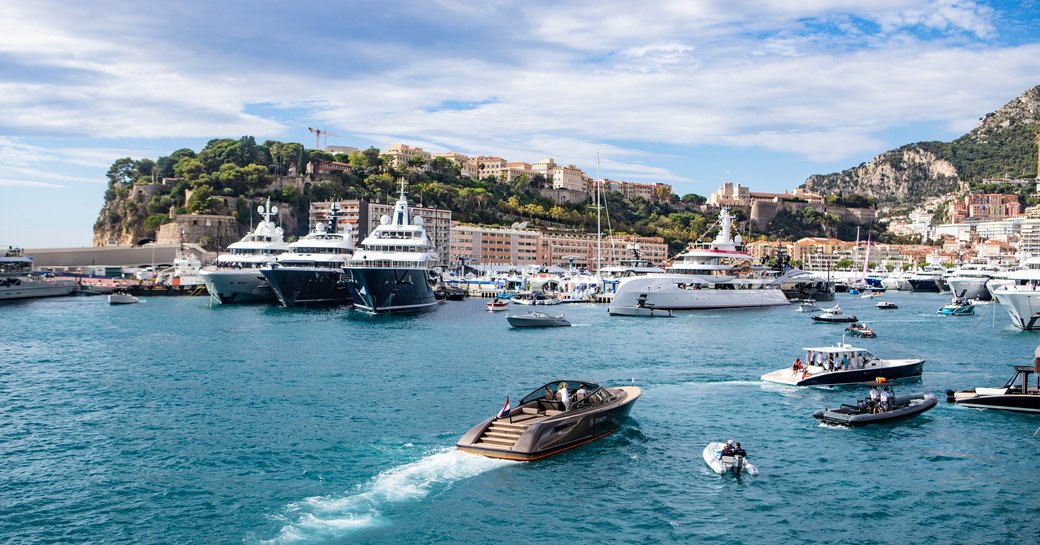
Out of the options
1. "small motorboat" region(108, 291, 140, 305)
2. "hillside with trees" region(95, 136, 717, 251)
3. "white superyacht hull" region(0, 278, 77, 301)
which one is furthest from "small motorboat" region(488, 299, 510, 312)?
"hillside with trees" region(95, 136, 717, 251)

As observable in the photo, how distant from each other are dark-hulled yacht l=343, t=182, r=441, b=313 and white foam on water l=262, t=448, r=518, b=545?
178 feet

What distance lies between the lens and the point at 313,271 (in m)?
86.3

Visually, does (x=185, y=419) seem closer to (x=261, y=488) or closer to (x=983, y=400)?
(x=261, y=488)

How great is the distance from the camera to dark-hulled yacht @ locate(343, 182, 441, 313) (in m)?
78.3

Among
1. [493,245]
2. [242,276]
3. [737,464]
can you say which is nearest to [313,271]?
[242,276]

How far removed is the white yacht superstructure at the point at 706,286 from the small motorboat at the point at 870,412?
5399 centimetres

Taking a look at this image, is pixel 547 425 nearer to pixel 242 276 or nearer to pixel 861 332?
pixel 861 332

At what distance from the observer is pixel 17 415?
31.4 m

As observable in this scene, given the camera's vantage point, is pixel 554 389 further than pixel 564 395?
Yes

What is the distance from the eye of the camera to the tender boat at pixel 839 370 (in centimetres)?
3844

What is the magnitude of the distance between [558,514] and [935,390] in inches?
1025

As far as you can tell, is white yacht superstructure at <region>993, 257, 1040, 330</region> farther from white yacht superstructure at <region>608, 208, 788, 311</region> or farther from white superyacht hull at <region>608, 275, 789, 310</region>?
white yacht superstructure at <region>608, 208, 788, 311</region>

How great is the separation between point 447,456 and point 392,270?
55.7 meters

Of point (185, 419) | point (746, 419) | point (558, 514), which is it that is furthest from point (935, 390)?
point (185, 419)
